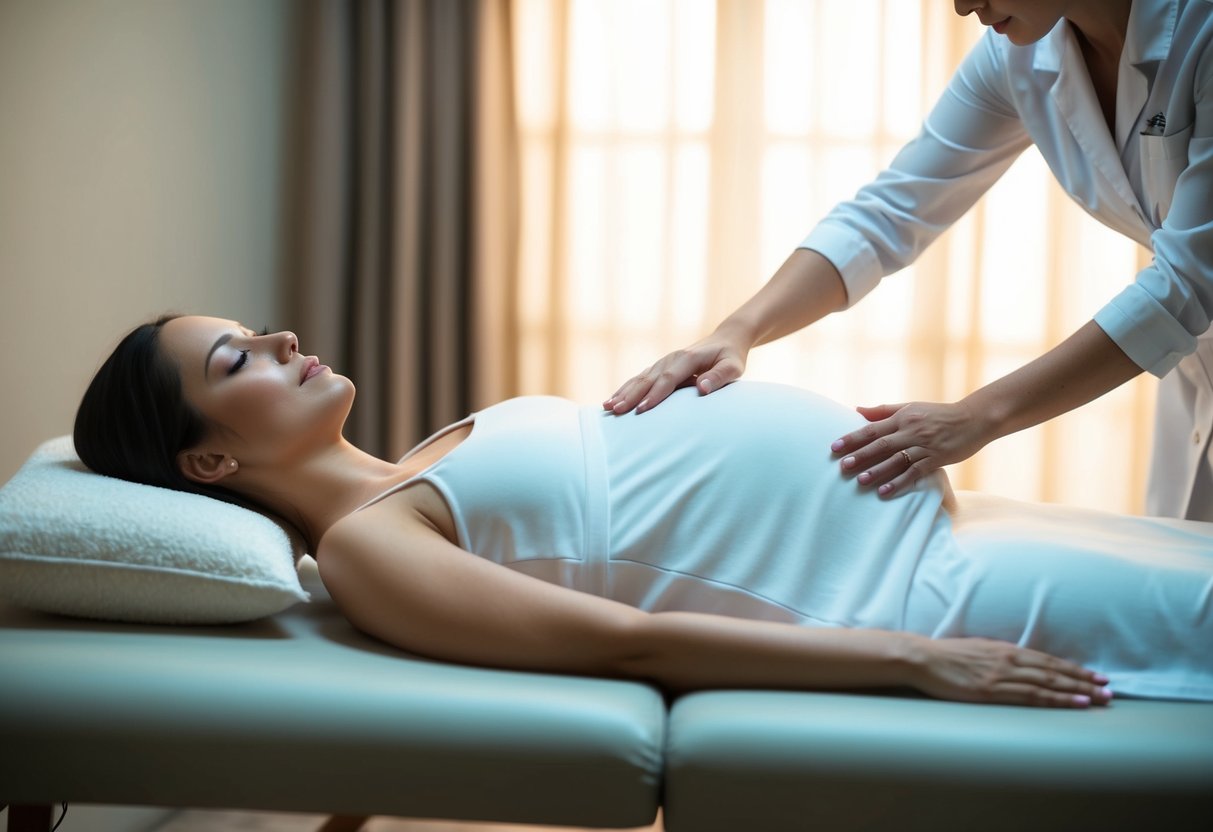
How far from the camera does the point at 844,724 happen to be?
999 mm

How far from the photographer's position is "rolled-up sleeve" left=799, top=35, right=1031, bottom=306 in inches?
69.1

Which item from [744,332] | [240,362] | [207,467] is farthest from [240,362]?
[744,332]

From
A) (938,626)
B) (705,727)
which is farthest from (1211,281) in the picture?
(705,727)

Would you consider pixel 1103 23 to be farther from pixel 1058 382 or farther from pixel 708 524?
pixel 708 524

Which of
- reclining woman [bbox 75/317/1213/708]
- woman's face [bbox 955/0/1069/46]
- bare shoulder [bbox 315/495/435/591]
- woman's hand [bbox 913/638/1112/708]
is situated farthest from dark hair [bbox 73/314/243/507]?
woman's face [bbox 955/0/1069/46]

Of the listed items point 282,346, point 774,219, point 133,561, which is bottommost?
point 133,561

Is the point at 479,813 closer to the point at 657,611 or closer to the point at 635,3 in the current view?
the point at 657,611

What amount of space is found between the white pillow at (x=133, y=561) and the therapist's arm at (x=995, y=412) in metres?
0.76

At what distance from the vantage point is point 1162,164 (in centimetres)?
147

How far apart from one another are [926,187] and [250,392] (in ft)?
3.85

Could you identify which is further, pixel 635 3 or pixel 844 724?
pixel 635 3

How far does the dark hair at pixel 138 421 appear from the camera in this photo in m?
1.45

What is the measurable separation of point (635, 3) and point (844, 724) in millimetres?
2775

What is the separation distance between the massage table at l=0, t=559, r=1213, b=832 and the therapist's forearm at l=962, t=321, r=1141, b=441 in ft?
1.35
